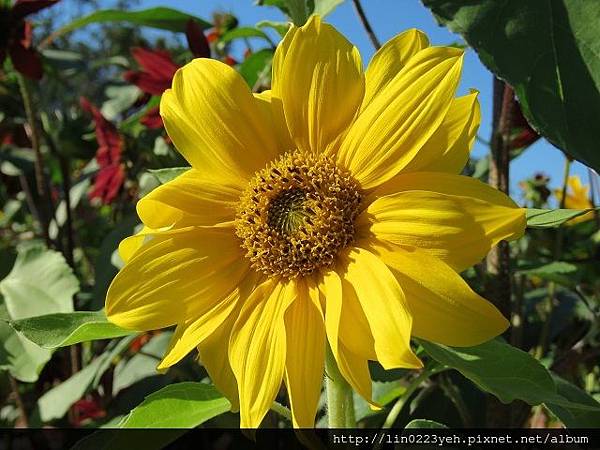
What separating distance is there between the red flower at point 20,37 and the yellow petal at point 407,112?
91 centimetres

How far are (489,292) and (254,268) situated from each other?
1.23 feet

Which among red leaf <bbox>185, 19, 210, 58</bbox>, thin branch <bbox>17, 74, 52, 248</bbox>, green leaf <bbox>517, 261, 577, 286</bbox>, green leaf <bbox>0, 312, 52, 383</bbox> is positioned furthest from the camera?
thin branch <bbox>17, 74, 52, 248</bbox>

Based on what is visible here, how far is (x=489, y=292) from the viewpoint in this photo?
3.00 ft

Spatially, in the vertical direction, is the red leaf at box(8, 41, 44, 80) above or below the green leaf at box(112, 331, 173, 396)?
above

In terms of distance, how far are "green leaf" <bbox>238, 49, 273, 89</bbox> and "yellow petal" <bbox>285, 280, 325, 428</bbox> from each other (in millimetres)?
531

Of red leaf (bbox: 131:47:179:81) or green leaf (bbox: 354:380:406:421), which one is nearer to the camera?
green leaf (bbox: 354:380:406:421)

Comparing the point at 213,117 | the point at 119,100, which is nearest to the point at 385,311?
the point at 213,117

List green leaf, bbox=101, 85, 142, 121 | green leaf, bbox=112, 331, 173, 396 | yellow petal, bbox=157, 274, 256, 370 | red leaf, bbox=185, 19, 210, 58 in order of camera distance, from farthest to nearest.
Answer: green leaf, bbox=101, 85, 142, 121
green leaf, bbox=112, 331, 173, 396
red leaf, bbox=185, 19, 210, 58
yellow petal, bbox=157, 274, 256, 370

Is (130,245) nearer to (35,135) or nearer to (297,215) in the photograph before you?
(297,215)

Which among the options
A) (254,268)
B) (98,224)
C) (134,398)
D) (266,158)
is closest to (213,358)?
(254,268)

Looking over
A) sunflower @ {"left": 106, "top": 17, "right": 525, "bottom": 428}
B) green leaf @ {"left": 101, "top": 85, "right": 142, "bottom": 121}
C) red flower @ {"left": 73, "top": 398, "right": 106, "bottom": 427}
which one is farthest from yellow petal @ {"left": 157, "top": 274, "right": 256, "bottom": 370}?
green leaf @ {"left": 101, "top": 85, "right": 142, "bottom": 121}

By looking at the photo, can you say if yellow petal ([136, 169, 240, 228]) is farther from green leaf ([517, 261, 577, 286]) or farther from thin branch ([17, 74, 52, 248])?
thin branch ([17, 74, 52, 248])

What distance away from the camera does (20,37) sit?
1371 mm

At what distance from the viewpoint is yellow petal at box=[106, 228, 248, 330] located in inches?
24.5
